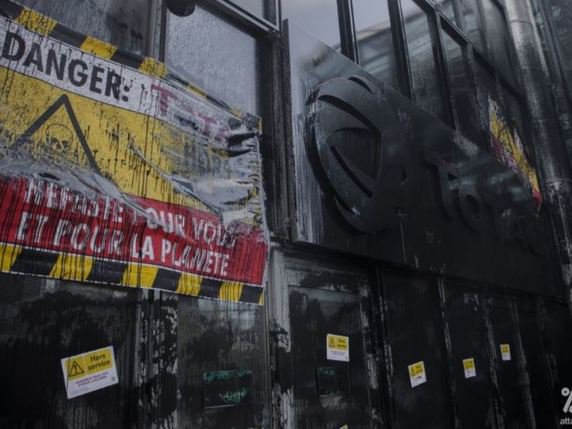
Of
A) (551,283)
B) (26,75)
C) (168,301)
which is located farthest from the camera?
(551,283)

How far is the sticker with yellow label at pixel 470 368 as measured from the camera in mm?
4309

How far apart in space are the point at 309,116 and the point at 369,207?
30.8 inches

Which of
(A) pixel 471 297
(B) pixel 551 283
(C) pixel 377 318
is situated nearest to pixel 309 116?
(C) pixel 377 318

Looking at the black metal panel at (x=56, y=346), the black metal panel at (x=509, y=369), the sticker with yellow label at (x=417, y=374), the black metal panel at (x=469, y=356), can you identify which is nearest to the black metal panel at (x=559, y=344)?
the black metal panel at (x=509, y=369)

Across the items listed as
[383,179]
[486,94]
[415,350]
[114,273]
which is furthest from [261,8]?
[486,94]

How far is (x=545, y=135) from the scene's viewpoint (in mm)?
7543

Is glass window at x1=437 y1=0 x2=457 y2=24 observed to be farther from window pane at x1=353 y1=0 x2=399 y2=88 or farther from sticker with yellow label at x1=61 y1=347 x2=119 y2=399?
sticker with yellow label at x1=61 y1=347 x2=119 y2=399

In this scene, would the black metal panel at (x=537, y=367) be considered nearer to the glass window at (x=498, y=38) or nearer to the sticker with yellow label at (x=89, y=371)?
the glass window at (x=498, y=38)

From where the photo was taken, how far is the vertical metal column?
7125 millimetres

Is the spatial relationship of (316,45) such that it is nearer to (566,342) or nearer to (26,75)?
(26,75)

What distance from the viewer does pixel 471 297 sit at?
186 inches

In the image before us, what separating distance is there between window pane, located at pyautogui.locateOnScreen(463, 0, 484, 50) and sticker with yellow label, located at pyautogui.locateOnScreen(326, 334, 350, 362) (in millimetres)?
5394

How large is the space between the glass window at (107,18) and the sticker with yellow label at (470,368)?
367 centimetres

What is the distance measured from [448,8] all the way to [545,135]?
2.64 m
